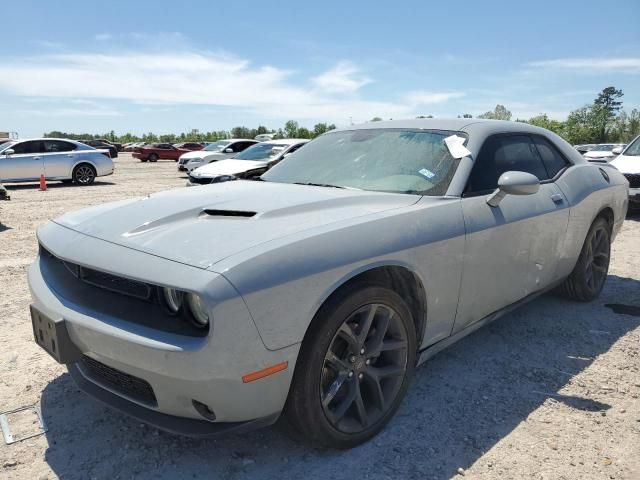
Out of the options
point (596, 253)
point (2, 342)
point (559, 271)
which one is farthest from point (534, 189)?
point (2, 342)

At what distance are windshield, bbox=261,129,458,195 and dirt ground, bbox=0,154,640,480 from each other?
1.17 m

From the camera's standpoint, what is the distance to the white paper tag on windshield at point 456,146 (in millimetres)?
2980

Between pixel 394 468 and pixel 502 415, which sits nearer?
pixel 394 468

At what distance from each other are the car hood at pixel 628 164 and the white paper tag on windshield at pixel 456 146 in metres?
7.48

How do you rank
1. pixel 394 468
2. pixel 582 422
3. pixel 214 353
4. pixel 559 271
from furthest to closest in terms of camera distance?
pixel 559 271 < pixel 582 422 < pixel 394 468 < pixel 214 353

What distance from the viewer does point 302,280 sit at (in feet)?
6.43

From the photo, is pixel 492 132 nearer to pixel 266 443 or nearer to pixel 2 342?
pixel 266 443

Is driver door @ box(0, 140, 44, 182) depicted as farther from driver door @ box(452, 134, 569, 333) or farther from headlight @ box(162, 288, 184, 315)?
headlight @ box(162, 288, 184, 315)

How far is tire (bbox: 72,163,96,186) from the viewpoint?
14.7 meters

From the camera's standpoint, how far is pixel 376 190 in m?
2.88

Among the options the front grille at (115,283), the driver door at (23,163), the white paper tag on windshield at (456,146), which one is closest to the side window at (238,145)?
the driver door at (23,163)

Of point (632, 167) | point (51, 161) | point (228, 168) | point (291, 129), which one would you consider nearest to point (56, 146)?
point (51, 161)

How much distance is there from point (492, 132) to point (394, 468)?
2.18 meters

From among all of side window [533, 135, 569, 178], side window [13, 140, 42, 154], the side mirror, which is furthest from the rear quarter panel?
side window [13, 140, 42, 154]
